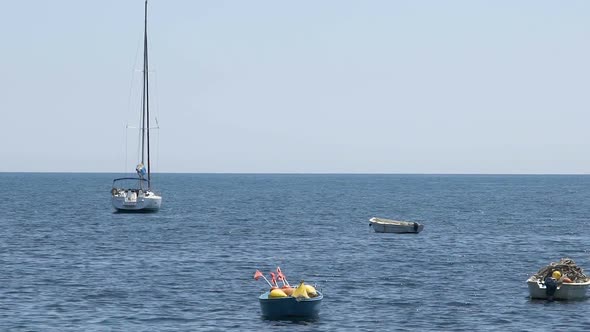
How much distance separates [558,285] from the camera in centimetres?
5975

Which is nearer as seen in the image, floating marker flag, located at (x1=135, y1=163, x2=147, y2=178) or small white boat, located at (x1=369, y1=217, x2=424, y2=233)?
small white boat, located at (x1=369, y1=217, x2=424, y2=233)

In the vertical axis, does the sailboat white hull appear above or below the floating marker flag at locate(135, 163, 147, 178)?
below

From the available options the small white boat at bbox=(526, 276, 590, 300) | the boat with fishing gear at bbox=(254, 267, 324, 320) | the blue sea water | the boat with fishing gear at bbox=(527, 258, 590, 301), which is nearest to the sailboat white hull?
the blue sea water

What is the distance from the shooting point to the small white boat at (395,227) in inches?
4513

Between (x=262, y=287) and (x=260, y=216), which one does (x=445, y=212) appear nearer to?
(x=260, y=216)

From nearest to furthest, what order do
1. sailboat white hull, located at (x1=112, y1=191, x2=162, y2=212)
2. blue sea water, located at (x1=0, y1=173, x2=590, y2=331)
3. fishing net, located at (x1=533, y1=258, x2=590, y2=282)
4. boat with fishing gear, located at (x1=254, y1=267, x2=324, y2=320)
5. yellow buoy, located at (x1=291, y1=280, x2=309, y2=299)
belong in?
boat with fishing gear, located at (x1=254, y1=267, x2=324, y2=320), yellow buoy, located at (x1=291, y1=280, x2=309, y2=299), blue sea water, located at (x1=0, y1=173, x2=590, y2=331), fishing net, located at (x1=533, y1=258, x2=590, y2=282), sailboat white hull, located at (x1=112, y1=191, x2=162, y2=212)

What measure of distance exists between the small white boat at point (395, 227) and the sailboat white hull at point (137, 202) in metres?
32.8

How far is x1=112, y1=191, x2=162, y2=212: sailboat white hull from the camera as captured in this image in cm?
13275

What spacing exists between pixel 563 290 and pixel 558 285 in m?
0.50

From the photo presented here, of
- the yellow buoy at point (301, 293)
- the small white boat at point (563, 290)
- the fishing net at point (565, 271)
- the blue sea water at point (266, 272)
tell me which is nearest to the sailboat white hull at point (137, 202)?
the blue sea water at point (266, 272)

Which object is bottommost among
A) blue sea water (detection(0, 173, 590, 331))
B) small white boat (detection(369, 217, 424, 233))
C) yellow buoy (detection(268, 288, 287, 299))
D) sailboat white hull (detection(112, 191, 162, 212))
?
blue sea water (detection(0, 173, 590, 331))

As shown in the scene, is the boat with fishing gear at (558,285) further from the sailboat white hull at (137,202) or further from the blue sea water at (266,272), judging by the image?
the sailboat white hull at (137,202)

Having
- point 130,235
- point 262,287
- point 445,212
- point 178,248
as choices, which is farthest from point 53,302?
point 445,212

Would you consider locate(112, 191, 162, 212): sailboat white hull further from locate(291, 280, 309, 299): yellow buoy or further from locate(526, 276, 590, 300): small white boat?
locate(291, 280, 309, 299): yellow buoy
